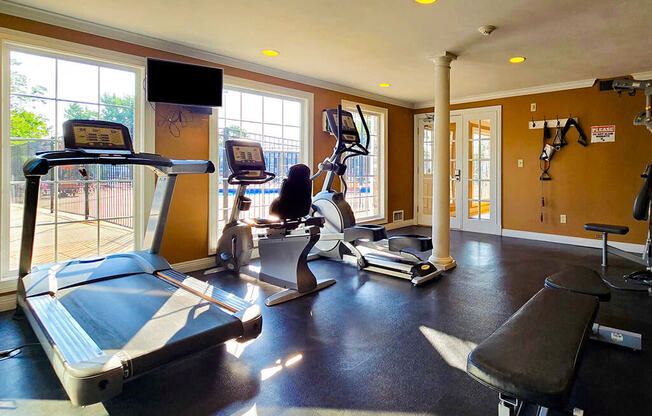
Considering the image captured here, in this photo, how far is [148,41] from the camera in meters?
3.82

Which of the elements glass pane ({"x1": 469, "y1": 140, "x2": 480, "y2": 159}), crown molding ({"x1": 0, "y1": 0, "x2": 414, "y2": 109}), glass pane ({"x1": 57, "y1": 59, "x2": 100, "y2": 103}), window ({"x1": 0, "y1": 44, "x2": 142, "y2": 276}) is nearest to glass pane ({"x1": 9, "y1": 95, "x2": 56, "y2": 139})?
window ({"x1": 0, "y1": 44, "x2": 142, "y2": 276})

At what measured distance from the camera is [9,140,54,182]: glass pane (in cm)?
315

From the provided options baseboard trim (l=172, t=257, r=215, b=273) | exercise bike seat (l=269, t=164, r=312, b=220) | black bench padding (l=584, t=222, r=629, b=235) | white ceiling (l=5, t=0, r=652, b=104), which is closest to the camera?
white ceiling (l=5, t=0, r=652, b=104)

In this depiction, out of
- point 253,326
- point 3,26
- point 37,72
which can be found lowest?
point 253,326

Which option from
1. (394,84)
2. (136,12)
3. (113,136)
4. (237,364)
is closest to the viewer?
(237,364)

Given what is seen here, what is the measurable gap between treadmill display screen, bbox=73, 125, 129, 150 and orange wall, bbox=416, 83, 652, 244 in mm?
5978

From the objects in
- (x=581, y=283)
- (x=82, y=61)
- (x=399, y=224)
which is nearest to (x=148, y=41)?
(x=82, y=61)

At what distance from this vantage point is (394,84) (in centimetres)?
582

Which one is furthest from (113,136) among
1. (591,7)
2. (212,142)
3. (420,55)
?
(591,7)

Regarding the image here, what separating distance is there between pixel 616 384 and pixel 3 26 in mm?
4964

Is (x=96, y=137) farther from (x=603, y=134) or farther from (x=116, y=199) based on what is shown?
(x=603, y=134)

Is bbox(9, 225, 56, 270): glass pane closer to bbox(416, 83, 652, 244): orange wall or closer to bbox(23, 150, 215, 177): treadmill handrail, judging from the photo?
bbox(23, 150, 215, 177): treadmill handrail

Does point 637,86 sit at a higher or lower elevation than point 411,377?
higher

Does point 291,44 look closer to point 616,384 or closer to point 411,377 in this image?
point 411,377
